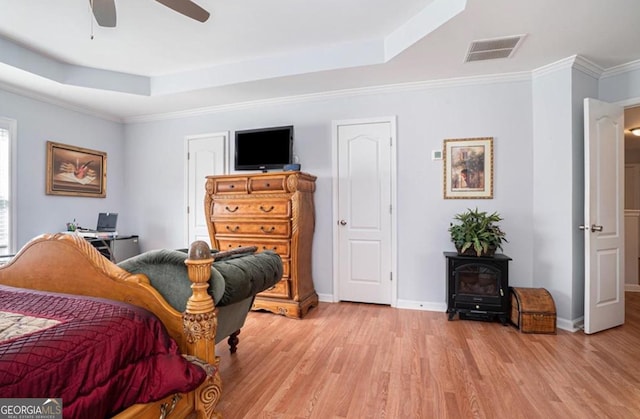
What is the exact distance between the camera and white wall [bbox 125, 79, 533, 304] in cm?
329

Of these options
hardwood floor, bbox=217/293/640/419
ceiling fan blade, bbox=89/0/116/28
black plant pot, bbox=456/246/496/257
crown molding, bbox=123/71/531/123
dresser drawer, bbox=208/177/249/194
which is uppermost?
crown molding, bbox=123/71/531/123

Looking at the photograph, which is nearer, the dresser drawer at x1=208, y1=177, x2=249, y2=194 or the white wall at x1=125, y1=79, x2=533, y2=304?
the white wall at x1=125, y1=79, x2=533, y2=304

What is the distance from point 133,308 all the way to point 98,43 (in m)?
3.02

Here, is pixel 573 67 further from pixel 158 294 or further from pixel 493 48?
pixel 158 294

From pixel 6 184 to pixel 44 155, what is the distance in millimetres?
531

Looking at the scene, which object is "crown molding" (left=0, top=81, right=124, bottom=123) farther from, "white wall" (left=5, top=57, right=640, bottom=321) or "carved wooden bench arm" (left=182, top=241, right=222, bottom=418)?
"carved wooden bench arm" (left=182, top=241, right=222, bottom=418)

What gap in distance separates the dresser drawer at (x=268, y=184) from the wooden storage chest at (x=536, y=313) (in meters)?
2.63

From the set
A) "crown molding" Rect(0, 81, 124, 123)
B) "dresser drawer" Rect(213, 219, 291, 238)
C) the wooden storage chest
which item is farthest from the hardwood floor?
"crown molding" Rect(0, 81, 124, 123)

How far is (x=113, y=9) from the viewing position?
6.52 feet

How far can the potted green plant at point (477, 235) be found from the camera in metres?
3.02

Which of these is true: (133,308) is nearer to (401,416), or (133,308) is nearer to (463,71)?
(401,416)

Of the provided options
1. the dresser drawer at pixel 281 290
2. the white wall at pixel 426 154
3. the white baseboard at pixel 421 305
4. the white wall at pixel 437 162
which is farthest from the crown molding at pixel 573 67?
the dresser drawer at pixel 281 290

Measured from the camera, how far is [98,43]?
120 inches

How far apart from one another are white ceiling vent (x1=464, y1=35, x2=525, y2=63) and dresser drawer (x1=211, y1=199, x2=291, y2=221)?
2.31 m
